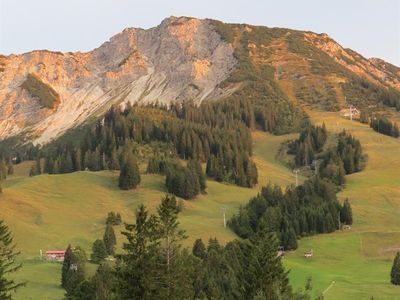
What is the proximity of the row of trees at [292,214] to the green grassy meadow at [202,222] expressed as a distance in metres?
3.09

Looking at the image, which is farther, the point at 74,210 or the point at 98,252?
the point at 74,210

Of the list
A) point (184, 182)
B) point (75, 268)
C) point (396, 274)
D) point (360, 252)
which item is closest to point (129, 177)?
point (184, 182)

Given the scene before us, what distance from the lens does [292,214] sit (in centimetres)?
13662

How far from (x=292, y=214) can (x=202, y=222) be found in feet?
66.0

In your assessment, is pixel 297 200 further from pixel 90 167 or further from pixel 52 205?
pixel 90 167

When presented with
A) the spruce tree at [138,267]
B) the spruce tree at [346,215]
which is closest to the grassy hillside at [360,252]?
the spruce tree at [346,215]

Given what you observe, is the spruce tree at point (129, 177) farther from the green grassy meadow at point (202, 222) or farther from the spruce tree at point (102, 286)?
the spruce tree at point (102, 286)

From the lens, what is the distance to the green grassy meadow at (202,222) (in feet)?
302

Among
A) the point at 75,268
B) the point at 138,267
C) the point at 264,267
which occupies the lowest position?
the point at 75,268

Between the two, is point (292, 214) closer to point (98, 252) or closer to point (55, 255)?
point (98, 252)

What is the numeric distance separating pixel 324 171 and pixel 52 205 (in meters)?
84.6

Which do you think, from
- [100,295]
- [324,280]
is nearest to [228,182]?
[324,280]

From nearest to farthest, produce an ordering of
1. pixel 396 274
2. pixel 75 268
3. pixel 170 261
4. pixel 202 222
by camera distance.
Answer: pixel 170 261, pixel 75 268, pixel 396 274, pixel 202 222

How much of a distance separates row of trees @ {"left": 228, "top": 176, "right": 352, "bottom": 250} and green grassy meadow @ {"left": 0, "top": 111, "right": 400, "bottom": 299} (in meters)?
3.09
